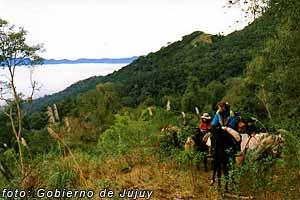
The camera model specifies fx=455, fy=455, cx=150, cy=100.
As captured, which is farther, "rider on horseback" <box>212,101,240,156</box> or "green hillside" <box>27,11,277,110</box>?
"green hillside" <box>27,11,277,110</box>

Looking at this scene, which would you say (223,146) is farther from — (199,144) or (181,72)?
(181,72)

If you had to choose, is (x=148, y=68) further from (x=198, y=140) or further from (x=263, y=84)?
(x=198, y=140)

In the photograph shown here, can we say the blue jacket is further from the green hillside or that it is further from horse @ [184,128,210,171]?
the green hillside

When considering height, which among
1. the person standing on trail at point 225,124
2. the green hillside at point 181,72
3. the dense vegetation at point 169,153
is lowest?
the green hillside at point 181,72

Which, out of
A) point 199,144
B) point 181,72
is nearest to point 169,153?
point 199,144

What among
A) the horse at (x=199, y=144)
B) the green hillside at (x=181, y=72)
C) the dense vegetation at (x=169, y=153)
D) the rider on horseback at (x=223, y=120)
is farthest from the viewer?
the green hillside at (x=181, y=72)

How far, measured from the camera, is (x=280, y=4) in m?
9.56

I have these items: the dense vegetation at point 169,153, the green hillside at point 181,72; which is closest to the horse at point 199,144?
the dense vegetation at point 169,153

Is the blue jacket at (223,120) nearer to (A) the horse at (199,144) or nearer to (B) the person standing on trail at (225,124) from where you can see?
(B) the person standing on trail at (225,124)

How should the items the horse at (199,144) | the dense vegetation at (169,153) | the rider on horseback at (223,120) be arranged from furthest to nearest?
the horse at (199,144)
the rider on horseback at (223,120)
the dense vegetation at (169,153)

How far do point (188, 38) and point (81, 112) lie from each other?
240 ft

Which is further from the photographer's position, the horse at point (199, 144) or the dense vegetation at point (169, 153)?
the horse at point (199, 144)

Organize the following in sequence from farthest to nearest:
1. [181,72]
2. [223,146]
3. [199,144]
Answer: [181,72] → [199,144] → [223,146]

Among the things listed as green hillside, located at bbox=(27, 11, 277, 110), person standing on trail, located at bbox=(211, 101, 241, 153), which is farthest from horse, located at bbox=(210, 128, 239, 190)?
green hillside, located at bbox=(27, 11, 277, 110)
